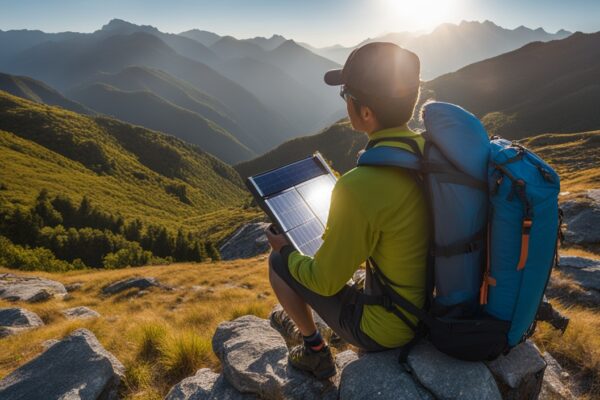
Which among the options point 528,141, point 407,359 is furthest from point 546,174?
point 528,141

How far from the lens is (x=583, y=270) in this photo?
382 inches

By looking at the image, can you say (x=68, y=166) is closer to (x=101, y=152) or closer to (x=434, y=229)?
(x=101, y=152)

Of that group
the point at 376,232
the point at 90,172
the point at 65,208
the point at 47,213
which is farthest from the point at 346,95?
the point at 90,172

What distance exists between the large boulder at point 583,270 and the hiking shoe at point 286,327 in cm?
756

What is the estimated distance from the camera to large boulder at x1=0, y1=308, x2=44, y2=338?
10241mm

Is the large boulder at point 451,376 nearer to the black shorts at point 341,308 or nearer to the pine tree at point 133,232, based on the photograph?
the black shorts at point 341,308

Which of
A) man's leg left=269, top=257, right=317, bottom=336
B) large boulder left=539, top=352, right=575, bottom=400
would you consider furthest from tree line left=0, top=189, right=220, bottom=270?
large boulder left=539, top=352, right=575, bottom=400

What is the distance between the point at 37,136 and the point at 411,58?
194800 mm

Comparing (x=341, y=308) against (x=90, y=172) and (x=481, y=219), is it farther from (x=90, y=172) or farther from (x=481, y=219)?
(x=90, y=172)

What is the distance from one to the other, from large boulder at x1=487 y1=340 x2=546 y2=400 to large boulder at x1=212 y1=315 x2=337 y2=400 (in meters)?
2.05

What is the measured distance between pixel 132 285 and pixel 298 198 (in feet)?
67.2

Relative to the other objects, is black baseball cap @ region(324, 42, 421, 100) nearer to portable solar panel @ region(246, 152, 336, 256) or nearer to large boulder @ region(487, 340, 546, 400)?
portable solar panel @ region(246, 152, 336, 256)

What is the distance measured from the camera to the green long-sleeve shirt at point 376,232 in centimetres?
314

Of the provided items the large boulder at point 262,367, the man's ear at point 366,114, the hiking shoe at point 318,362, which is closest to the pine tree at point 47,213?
the large boulder at point 262,367
